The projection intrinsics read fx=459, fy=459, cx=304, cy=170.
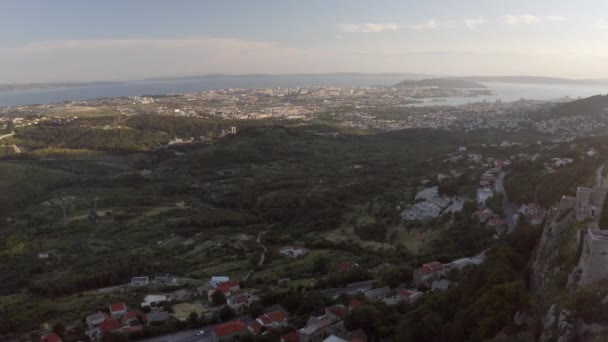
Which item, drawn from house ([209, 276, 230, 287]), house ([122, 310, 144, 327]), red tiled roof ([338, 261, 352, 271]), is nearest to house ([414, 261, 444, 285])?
red tiled roof ([338, 261, 352, 271])

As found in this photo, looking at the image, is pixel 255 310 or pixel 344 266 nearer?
pixel 255 310

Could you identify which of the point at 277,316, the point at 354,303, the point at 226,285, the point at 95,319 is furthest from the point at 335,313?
the point at 95,319

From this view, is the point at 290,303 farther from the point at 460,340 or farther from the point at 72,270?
the point at 72,270

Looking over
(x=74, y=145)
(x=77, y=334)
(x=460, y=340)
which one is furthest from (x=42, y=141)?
(x=460, y=340)

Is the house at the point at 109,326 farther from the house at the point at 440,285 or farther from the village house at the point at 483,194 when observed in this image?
the village house at the point at 483,194

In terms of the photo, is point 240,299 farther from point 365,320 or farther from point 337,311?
point 365,320

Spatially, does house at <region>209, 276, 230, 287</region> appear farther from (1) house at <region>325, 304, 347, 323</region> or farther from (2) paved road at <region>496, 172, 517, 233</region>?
(2) paved road at <region>496, 172, 517, 233</region>

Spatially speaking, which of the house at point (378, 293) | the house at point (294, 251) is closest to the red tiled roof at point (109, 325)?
the house at point (378, 293)
